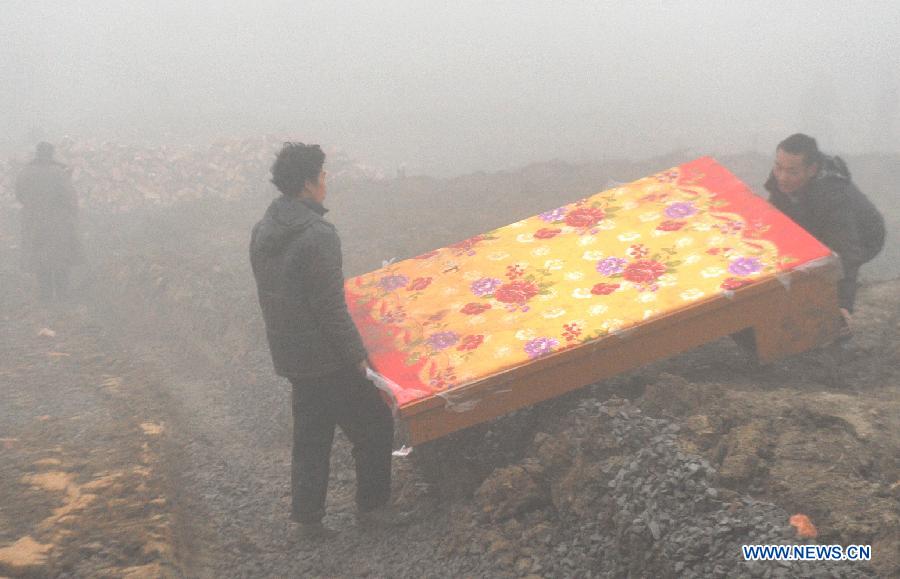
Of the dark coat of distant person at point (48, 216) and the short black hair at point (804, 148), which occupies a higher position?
the short black hair at point (804, 148)

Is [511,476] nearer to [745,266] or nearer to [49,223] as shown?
[745,266]

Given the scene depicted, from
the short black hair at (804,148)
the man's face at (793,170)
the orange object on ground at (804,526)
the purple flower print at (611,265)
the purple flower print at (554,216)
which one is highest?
A: the short black hair at (804,148)

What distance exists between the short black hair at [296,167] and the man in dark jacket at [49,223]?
743 centimetres

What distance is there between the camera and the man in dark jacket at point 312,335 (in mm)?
2871

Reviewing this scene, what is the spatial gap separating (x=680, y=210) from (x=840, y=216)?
2.77 feet

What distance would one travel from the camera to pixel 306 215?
2.87 m

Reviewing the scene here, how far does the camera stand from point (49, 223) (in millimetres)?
8977

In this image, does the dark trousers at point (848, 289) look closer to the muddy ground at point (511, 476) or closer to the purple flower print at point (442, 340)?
the muddy ground at point (511, 476)

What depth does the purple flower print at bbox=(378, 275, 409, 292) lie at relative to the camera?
160 inches

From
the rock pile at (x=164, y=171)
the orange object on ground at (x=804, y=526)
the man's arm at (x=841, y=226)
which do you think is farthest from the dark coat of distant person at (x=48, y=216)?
the orange object on ground at (x=804, y=526)

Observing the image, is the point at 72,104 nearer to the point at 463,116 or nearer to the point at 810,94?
the point at 463,116

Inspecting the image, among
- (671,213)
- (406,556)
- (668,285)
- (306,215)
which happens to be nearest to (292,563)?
(406,556)

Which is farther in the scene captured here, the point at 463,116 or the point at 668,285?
the point at 463,116

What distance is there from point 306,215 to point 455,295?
3.82ft
